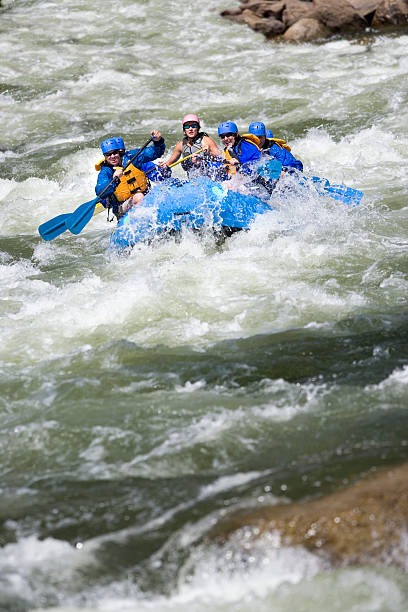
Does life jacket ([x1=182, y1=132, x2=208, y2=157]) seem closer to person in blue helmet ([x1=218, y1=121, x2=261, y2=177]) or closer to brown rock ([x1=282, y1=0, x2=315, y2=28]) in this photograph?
person in blue helmet ([x1=218, y1=121, x2=261, y2=177])

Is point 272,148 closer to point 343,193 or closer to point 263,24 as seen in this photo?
point 343,193

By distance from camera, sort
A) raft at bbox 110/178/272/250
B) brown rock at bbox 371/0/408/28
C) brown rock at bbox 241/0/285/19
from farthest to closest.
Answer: brown rock at bbox 241/0/285/19, brown rock at bbox 371/0/408/28, raft at bbox 110/178/272/250

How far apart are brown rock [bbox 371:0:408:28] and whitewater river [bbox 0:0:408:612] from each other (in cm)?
503

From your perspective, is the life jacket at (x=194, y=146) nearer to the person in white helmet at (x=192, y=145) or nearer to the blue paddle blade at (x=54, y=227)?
the person in white helmet at (x=192, y=145)

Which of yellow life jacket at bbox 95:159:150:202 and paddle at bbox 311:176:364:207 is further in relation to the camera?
paddle at bbox 311:176:364:207

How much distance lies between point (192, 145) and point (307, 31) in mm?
8412

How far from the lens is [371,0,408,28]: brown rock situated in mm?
14312

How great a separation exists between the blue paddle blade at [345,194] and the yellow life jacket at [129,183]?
1867mm

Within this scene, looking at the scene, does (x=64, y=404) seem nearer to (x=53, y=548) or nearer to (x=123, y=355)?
(x=123, y=355)

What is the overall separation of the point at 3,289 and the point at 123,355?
211 centimetres

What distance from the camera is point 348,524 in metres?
2.62

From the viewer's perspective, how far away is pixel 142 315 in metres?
5.30

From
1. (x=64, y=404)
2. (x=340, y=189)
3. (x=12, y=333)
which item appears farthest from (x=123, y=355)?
(x=340, y=189)

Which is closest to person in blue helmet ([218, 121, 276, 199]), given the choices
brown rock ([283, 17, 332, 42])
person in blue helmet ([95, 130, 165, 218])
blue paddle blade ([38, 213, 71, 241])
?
person in blue helmet ([95, 130, 165, 218])
